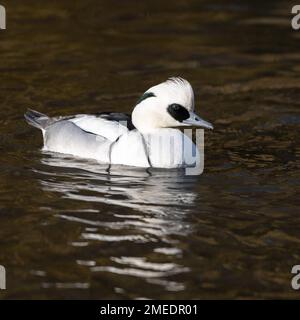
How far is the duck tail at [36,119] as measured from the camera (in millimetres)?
12197

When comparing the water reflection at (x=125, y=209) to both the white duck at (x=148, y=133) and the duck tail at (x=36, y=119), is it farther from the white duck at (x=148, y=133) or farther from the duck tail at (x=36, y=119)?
the duck tail at (x=36, y=119)

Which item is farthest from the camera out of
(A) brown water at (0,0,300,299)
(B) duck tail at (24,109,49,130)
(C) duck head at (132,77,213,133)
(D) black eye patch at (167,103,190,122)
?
(B) duck tail at (24,109,49,130)

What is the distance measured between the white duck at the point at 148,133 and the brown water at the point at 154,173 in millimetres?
243

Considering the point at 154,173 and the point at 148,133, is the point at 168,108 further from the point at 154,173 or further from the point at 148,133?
the point at 154,173

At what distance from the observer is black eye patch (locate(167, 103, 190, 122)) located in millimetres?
10797

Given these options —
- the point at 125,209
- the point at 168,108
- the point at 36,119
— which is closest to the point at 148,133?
the point at 168,108

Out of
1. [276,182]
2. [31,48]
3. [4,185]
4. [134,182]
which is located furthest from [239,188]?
[31,48]

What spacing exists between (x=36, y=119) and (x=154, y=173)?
6.93 ft

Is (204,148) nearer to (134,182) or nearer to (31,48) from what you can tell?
(134,182)

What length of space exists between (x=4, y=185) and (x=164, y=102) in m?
2.02

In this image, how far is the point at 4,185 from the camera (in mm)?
10586

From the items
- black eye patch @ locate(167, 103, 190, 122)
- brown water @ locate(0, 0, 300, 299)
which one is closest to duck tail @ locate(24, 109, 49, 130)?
brown water @ locate(0, 0, 300, 299)

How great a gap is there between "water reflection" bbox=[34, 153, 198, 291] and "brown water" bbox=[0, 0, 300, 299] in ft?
0.06

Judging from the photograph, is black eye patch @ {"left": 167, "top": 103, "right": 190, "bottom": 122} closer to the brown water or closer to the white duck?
the white duck
